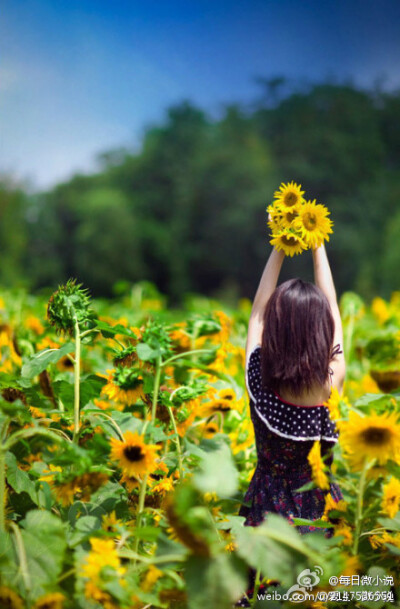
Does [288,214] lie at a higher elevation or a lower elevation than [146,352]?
higher

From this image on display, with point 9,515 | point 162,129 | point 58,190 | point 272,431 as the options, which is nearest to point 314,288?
point 272,431

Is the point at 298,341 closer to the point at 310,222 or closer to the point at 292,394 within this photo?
the point at 292,394

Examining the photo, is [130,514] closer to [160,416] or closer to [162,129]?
[160,416]

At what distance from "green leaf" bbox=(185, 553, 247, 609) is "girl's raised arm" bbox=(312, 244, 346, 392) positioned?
0.56 meters

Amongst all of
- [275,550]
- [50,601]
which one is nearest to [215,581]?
[275,550]

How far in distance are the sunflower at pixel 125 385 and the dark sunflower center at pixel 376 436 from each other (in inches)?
14.2

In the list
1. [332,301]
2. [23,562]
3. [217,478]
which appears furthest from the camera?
[332,301]

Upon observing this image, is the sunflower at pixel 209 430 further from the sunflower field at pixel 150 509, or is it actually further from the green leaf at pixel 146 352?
the green leaf at pixel 146 352

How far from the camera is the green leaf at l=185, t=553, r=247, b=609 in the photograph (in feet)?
2.27

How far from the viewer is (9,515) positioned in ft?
3.46

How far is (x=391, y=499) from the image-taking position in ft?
3.03

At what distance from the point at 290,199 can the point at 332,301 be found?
0.22m

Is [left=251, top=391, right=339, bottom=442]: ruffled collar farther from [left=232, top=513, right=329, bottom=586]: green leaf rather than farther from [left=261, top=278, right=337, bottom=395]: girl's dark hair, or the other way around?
[left=232, top=513, right=329, bottom=586]: green leaf

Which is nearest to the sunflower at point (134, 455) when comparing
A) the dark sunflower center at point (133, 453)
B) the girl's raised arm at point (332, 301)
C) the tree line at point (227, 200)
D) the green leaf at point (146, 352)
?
the dark sunflower center at point (133, 453)
